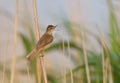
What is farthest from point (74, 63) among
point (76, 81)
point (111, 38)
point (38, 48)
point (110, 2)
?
point (38, 48)

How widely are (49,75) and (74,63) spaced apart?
140mm

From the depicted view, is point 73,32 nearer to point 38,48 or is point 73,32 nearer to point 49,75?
point 49,75

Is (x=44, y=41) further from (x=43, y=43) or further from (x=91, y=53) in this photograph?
(x=91, y=53)

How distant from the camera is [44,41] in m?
1.43

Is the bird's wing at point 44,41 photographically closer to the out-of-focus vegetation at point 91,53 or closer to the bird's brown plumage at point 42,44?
the bird's brown plumage at point 42,44

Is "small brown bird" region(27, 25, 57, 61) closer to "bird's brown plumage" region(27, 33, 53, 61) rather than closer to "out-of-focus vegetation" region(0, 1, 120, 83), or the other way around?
"bird's brown plumage" region(27, 33, 53, 61)

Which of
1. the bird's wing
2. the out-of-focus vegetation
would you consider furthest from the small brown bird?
the out-of-focus vegetation

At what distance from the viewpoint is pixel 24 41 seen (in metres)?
1.68

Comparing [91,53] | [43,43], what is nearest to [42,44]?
[43,43]

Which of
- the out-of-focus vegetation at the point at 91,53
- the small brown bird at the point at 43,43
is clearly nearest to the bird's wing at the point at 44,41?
the small brown bird at the point at 43,43

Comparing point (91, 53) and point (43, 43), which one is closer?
point (43, 43)

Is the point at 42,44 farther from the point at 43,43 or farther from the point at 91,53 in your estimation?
the point at 91,53

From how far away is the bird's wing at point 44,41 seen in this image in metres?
1.39

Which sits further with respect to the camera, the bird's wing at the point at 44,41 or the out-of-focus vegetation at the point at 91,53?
the out-of-focus vegetation at the point at 91,53
